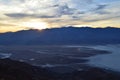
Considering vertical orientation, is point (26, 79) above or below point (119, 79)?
above

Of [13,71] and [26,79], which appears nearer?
[26,79]

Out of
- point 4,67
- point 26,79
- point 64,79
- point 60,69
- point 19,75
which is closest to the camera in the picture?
point 26,79

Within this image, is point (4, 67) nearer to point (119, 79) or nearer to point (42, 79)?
point (42, 79)

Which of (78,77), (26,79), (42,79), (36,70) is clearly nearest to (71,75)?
(78,77)

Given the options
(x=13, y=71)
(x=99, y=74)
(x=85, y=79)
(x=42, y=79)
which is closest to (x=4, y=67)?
(x=13, y=71)

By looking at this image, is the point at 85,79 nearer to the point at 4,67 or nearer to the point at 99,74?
the point at 99,74

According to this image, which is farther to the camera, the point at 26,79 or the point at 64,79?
the point at 64,79

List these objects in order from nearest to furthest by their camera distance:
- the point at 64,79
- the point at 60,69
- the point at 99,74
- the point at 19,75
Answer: the point at 19,75 < the point at 64,79 < the point at 99,74 < the point at 60,69

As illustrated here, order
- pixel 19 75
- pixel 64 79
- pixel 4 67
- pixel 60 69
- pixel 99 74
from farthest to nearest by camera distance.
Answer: pixel 60 69 → pixel 99 74 → pixel 64 79 → pixel 4 67 → pixel 19 75

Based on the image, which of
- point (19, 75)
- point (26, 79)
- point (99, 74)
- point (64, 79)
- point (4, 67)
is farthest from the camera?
point (99, 74)
